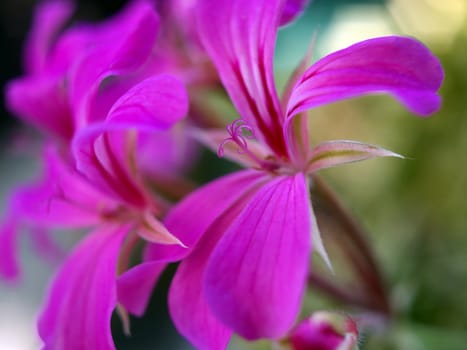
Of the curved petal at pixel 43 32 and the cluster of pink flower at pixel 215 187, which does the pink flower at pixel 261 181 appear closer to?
the cluster of pink flower at pixel 215 187

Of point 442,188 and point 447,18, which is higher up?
point 447,18

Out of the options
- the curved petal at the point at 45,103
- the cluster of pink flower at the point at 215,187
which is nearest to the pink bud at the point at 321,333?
the cluster of pink flower at the point at 215,187

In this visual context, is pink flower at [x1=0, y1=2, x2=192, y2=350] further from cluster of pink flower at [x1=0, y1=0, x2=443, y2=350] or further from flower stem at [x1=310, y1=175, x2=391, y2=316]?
flower stem at [x1=310, y1=175, x2=391, y2=316]

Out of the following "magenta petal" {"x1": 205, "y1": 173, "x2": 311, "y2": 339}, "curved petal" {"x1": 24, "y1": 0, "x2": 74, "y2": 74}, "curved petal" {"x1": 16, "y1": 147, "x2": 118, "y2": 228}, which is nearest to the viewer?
"magenta petal" {"x1": 205, "y1": 173, "x2": 311, "y2": 339}

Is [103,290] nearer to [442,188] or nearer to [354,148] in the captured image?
[354,148]

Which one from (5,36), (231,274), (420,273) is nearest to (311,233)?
(231,274)

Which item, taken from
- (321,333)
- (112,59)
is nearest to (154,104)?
(112,59)

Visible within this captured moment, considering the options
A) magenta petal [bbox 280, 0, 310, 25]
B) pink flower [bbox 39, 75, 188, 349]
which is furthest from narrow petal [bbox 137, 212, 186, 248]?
magenta petal [bbox 280, 0, 310, 25]

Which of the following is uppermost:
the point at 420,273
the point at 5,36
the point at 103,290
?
the point at 103,290
